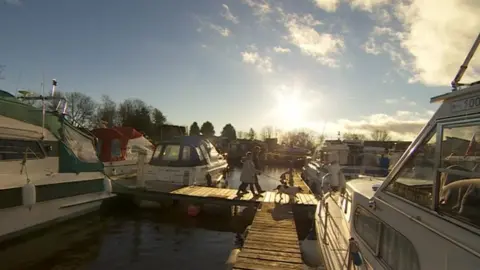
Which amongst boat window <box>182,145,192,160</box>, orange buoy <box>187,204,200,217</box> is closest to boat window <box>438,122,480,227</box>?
orange buoy <box>187,204,200,217</box>

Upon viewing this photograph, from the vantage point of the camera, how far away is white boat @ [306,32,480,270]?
90.1 inches

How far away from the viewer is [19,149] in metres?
9.57

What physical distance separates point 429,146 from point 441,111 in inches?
14.2

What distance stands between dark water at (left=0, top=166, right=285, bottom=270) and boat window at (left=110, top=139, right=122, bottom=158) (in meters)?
7.78

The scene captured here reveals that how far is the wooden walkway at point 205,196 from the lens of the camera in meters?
12.1

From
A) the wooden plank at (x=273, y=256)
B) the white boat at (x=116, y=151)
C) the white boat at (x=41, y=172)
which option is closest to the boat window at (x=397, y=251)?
the wooden plank at (x=273, y=256)

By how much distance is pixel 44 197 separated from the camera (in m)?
9.72

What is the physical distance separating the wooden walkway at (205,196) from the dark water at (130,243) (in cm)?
84

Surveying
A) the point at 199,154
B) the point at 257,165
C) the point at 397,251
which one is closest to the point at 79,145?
the point at 199,154

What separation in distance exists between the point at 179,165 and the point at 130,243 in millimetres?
5815

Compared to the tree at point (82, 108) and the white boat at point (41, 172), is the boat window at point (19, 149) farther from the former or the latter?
the tree at point (82, 108)

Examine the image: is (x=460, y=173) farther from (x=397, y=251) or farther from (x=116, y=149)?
(x=116, y=149)

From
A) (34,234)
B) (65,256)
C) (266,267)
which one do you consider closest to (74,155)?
(34,234)

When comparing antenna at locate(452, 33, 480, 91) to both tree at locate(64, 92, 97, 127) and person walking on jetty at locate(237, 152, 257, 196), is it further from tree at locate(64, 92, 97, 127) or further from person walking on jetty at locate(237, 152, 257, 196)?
tree at locate(64, 92, 97, 127)
